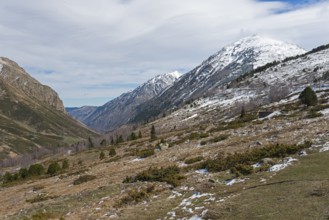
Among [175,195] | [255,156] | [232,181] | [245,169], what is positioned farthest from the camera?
[255,156]

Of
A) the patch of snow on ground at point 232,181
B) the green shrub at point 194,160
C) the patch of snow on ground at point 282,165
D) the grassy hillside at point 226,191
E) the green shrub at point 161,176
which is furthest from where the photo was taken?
the green shrub at point 194,160

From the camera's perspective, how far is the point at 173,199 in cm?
2195

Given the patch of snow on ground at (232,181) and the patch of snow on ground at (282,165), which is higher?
the patch of snow on ground at (282,165)

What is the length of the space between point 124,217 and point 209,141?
2791 cm

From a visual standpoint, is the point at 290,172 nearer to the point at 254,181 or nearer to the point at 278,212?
the point at 254,181

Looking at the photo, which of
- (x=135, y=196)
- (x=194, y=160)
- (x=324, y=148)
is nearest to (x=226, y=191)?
(x=135, y=196)

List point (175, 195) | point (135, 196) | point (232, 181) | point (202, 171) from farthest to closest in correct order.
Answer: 1. point (202, 171)
2. point (135, 196)
3. point (232, 181)
4. point (175, 195)

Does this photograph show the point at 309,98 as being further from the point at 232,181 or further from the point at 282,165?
the point at 232,181

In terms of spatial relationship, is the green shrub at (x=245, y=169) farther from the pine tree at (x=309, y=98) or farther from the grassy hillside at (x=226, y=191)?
the pine tree at (x=309, y=98)

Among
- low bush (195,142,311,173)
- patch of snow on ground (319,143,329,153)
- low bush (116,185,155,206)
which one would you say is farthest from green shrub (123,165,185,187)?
patch of snow on ground (319,143,329,153)

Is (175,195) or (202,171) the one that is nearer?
(175,195)

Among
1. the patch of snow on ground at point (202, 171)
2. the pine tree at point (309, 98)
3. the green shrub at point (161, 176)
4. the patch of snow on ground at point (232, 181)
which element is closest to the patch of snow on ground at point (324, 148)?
the patch of snow on ground at point (232, 181)

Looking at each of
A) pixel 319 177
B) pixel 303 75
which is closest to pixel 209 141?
pixel 319 177

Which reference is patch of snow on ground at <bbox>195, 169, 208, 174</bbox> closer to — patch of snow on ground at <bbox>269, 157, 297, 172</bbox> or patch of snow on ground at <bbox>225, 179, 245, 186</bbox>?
patch of snow on ground at <bbox>225, 179, 245, 186</bbox>
